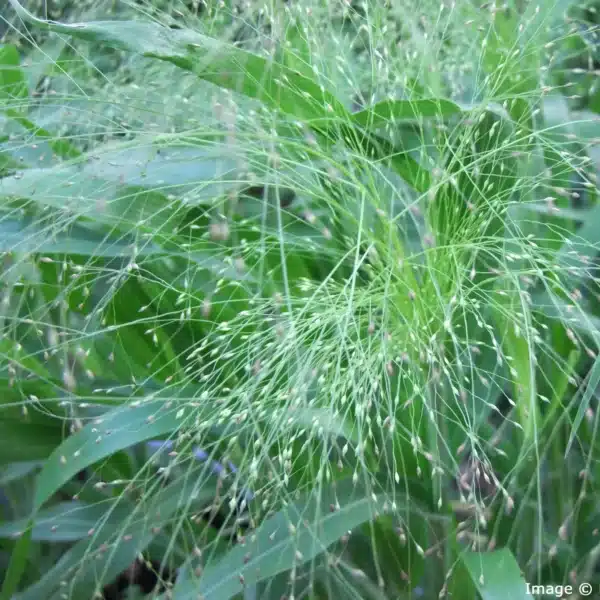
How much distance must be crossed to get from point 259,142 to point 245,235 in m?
0.19

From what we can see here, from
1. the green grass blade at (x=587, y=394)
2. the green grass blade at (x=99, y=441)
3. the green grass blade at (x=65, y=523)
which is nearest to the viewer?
the green grass blade at (x=587, y=394)

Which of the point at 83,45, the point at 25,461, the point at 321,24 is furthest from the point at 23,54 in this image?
the point at 25,461

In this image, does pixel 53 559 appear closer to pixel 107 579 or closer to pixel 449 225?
pixel 107 579

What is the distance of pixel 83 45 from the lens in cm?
137

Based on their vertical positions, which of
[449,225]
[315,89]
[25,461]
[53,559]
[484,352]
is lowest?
[53,559]

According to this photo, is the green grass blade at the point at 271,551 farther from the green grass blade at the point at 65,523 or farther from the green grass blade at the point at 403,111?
the green grass blade at the point at 403,111

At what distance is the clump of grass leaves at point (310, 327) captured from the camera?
70 cm

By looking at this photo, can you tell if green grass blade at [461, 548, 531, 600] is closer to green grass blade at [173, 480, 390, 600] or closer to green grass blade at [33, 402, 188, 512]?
green grass blade at [173, 480, 390, 600]

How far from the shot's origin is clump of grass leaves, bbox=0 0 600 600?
2.29 feet

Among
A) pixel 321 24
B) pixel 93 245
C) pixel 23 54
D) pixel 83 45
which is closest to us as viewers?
pixel 93 245

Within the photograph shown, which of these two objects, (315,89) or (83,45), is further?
(83,45)

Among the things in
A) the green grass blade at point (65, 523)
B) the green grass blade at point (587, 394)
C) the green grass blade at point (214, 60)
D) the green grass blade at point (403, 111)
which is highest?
the green grass blade at point (214, 60)

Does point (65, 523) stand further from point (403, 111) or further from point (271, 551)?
point (403, 111)

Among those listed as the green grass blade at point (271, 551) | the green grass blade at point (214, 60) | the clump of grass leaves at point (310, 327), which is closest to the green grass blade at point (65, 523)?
the clump of grass leaves at point (310, 327)
